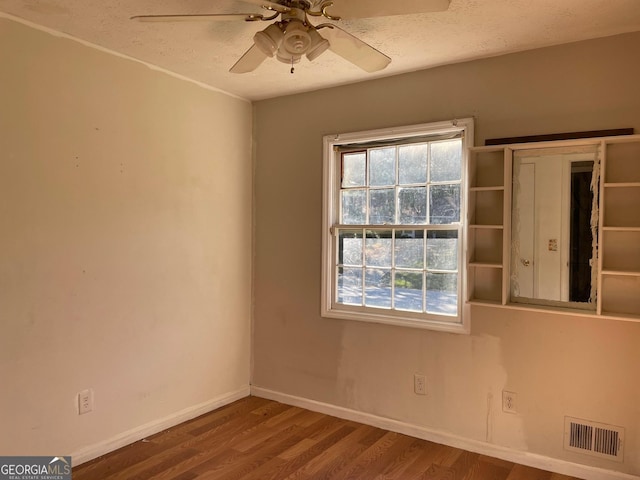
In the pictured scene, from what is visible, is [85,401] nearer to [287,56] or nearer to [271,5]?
[287,56]

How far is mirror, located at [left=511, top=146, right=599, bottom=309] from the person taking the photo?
2.60 meters

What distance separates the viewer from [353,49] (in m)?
2.18

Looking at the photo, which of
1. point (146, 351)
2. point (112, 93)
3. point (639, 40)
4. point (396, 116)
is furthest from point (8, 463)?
point (639, 40)

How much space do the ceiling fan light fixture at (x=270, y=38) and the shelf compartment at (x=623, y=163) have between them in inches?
72.6

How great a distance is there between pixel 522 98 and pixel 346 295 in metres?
1.77

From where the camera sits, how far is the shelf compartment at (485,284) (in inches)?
115

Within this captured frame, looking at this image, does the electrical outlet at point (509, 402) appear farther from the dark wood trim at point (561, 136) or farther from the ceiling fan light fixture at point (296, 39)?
the ceiling fan light fixture at point (296, 39)

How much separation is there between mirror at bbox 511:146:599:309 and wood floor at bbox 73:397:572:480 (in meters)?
1.06

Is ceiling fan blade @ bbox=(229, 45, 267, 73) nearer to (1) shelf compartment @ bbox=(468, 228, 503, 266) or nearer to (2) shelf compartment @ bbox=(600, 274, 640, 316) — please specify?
(1) shelf compartment @ bbox=(468, 228, 503, 266)

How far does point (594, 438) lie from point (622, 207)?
1270 mm

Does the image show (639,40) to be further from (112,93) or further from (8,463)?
(8,463)

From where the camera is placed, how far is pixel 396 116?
10.8ft

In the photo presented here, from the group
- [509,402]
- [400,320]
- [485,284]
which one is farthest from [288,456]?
[485,284]

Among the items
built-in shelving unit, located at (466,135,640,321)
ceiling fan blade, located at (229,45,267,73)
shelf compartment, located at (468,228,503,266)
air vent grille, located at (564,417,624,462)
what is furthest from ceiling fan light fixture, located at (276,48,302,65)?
air vent grille, located at (564,417,624,462)
